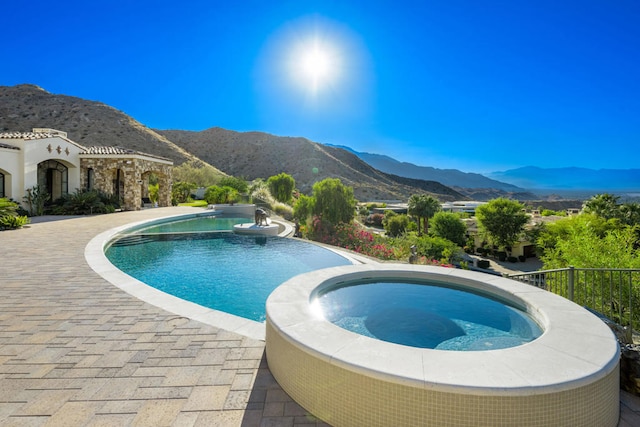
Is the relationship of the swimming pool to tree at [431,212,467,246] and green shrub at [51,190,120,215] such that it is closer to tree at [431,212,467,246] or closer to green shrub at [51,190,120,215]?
green shrub at [51,190,120,215]

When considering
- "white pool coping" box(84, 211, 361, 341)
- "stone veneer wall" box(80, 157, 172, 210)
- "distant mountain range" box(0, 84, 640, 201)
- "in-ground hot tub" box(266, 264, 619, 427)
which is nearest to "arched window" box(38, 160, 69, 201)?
"stone veneer wall" box(80, 157, 172, 210)

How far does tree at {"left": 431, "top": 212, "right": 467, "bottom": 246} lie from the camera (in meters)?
32.4

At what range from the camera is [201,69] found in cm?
2636

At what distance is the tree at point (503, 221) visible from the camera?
102ft

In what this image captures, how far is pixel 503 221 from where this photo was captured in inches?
1236

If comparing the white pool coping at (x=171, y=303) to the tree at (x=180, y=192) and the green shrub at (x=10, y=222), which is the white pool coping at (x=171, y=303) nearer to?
the green shrub at (x=10, y=222)

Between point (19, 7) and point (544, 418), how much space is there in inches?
1116

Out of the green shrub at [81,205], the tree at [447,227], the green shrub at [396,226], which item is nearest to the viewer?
the green shrub at [81,205]

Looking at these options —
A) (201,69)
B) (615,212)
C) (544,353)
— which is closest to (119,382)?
(544,353)

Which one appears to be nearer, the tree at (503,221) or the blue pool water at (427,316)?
the blue pool water at (427,316)

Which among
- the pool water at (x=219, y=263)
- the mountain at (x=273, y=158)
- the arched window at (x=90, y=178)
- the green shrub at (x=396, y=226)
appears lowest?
the green shrub at (x=396, y=226)

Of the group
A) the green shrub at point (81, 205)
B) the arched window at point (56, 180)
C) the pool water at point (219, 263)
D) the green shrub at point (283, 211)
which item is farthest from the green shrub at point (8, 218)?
the green shrub at point (283, 211)

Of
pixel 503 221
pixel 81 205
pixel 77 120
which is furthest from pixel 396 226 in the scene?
pixel 77 120

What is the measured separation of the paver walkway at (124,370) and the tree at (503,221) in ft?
106
